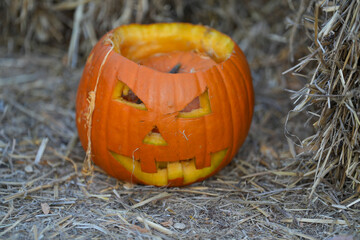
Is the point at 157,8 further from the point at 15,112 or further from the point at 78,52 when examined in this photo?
the point at 15,112

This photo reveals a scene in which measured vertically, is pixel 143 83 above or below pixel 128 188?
above

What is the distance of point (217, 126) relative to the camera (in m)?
2.54

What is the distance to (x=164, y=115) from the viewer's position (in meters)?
2.43

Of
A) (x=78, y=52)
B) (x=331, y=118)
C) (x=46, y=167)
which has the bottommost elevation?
(x=46, y=167)

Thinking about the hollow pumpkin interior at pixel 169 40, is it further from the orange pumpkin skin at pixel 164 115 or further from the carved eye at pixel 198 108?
the carved eye at pixel 198 108

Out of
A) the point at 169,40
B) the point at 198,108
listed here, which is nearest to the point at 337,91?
the point at 198,108

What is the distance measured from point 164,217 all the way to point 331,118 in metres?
1.11

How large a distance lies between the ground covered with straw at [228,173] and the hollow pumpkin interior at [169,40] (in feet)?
1.90

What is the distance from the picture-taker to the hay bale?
2.32 metres

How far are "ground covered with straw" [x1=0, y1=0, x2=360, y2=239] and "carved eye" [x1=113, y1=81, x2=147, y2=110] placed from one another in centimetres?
53

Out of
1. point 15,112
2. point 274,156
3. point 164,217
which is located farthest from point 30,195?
point 274,156

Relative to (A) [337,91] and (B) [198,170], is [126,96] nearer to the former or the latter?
(B) [198,170]

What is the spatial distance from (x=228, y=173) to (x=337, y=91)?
91 cm

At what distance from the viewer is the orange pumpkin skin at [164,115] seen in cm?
243
